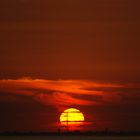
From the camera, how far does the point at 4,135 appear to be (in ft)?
133

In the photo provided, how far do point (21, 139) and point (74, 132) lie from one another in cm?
388

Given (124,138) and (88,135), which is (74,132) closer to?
(88,135)

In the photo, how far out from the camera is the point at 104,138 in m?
38.3

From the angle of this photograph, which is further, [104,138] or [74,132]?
[74,132]

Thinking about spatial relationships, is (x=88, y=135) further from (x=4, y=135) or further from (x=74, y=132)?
(x=4, y=135)

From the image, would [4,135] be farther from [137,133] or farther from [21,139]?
[137,133]

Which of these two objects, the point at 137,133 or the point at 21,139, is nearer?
the point at 21,139

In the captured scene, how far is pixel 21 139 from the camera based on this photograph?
38219 millimetres

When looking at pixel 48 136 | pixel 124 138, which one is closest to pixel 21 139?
pixel 48 136

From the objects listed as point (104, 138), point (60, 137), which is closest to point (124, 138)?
point (104, 138)

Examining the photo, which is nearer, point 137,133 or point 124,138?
point 124,138

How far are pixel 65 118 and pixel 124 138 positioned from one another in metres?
3.37

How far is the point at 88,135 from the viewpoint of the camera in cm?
4053

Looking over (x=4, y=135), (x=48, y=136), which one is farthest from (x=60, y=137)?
(x=4, y=135)
